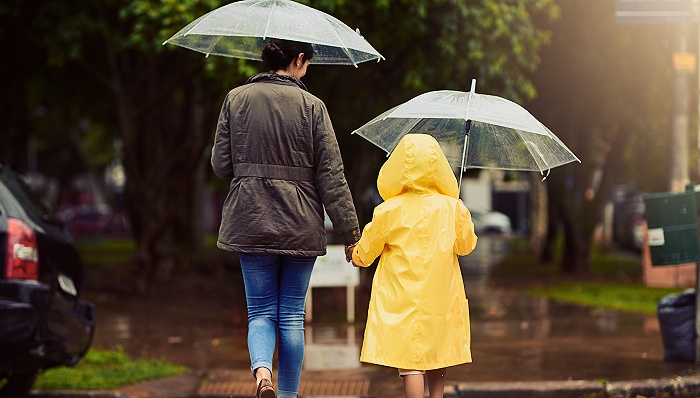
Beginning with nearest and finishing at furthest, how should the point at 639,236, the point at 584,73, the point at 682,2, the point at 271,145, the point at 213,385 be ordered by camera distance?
1. the point at 271,145
2. the point at 213,385
3. the point at 682,2
4. the point at 584,73
5. the point at 639,236

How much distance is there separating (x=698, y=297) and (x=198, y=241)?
56.7 feet

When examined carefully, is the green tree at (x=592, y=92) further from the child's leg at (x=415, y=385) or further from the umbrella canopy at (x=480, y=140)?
the child's leg at (x=415, y=385)

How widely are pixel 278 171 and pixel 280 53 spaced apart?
63 centimetres

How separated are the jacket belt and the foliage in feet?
28.4

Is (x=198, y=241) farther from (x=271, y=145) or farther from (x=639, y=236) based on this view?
(x=271, y=145)

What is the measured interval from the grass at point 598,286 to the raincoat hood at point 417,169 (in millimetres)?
8187

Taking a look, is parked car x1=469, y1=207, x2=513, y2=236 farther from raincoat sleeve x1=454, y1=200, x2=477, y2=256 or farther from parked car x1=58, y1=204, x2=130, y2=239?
raincoat sleeve x1=454, y1=200, x2=477, y2=256

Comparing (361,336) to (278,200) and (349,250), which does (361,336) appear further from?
(278,200)

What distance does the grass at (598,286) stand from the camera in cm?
1415

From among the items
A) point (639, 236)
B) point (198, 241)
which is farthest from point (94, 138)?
point (639, 236)

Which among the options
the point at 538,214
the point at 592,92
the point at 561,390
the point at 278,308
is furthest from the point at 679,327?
the point at 538,214

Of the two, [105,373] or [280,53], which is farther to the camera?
[105,373]

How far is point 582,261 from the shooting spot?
20406 millimetres

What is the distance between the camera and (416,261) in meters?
5.17
